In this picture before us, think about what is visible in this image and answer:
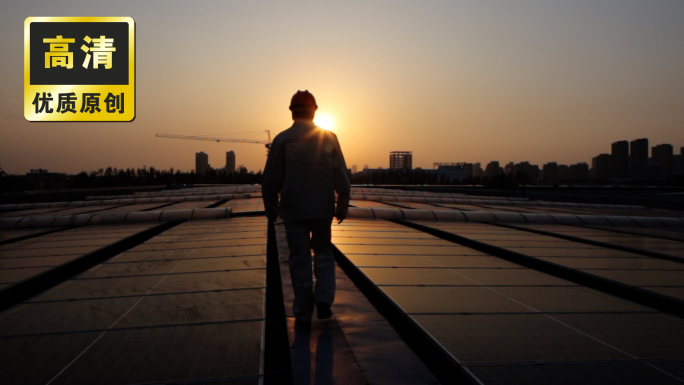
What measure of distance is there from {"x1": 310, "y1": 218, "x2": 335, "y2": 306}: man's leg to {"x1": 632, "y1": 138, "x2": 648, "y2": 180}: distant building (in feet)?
663

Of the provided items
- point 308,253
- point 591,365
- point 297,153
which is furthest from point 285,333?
point 591,365

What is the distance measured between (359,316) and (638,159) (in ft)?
710

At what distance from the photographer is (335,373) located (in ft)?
10.1

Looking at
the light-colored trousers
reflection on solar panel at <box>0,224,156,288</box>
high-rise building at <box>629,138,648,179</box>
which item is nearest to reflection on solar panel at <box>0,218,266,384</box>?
the light-colored trousers

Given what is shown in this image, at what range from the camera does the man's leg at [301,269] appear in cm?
402

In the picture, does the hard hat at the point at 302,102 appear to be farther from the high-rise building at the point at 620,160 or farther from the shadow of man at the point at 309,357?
the high-rise building at the point at 620,160

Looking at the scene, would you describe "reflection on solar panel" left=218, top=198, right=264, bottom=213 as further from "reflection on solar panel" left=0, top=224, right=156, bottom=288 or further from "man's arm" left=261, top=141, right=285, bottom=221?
"man's arm" left=261, top=141, right=285, bottom=221

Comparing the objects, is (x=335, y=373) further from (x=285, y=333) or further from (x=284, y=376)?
(x=285, y=333)

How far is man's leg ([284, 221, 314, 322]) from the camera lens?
4024mm

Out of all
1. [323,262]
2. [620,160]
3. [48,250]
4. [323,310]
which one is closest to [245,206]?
[48,250]

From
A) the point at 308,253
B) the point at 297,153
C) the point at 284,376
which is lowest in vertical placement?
the point at 284,376

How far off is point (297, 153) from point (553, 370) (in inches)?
109

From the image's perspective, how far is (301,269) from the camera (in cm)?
410

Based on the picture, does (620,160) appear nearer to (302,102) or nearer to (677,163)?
(677,163)
